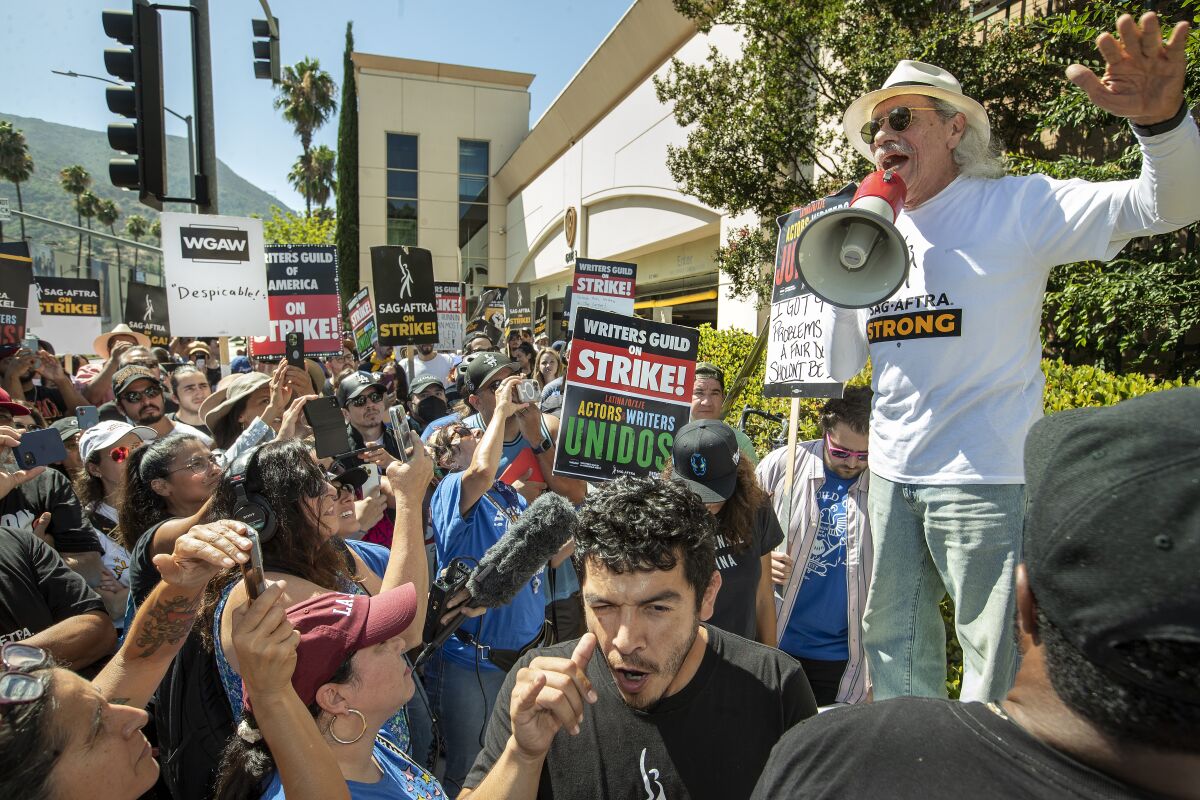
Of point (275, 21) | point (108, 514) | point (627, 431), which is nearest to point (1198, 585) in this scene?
point (627, 431)

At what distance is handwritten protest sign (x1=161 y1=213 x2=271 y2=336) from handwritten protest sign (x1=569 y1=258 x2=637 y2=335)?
3526 millimetres

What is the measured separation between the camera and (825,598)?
10.9ft

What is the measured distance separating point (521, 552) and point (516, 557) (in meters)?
0.03

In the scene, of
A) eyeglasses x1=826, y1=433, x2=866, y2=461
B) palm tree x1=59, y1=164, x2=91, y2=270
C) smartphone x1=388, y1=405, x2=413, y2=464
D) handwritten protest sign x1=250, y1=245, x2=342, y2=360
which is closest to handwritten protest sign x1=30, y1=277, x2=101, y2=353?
handwritten protest sign x1=250, y1=245, x2=342, y2=360

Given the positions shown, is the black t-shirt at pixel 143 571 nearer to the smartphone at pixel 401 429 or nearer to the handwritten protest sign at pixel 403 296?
the smartphone at pixel 401 429

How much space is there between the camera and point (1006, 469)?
2281 mm

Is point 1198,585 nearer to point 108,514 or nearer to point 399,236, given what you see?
point 108,514

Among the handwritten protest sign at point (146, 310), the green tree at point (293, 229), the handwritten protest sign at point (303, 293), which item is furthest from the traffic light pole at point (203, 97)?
the green tree at point (293, 229)

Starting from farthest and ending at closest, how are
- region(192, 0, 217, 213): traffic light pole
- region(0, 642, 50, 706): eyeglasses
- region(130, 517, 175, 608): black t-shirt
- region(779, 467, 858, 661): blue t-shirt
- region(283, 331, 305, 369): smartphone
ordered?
region(192, 0, 217, 213): traffic light pole
region(283, 331, 305, 369): smartphone
region(779, 467, 858, 661): blue t-shirt
region(130, 517, 175, 608): black t-shirt
region(0, 642, 50, 706): eyeglasses

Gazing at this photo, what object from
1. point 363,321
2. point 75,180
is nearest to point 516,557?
point 363,321

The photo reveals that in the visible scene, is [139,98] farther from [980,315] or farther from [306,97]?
[306,97]

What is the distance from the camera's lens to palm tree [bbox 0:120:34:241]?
193ft

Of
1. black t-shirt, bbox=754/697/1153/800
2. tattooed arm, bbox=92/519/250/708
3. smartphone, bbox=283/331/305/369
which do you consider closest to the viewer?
black t-shirt, bbox=754/697/1153/800

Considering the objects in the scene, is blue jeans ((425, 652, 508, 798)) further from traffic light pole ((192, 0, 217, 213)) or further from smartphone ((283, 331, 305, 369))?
traffic light pole ((192, 0, 217, 213))
